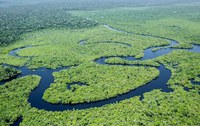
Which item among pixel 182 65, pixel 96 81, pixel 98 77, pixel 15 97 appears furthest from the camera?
pixel 182 65

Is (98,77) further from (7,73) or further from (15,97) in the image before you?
(7,73)

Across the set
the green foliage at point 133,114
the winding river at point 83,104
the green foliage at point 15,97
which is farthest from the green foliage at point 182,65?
the green foliage at point 15,97

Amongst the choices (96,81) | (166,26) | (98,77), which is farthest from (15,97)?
(166,26)

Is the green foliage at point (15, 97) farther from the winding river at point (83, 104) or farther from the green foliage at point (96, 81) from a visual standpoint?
the green foliage at point (96, 81)

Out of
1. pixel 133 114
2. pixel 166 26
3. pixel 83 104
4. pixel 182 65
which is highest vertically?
pixel 166 26

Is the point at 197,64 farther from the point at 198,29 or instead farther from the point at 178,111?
the point at 198,29

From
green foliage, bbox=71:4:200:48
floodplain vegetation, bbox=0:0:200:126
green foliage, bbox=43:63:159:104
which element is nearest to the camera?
floodplain vegetation, bbox=0:0:200:126

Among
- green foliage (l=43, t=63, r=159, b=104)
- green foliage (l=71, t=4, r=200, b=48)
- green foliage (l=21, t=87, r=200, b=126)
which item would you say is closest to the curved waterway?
green foliage (l=43, t=63, r=159, b=104)

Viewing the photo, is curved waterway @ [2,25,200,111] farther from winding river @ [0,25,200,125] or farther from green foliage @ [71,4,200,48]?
green foliage @ [71,4,200,48]

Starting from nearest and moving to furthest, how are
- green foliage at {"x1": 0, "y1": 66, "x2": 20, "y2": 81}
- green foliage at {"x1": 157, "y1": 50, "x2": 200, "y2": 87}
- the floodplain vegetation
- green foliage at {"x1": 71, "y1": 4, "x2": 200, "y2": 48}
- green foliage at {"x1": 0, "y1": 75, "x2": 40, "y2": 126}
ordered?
the floodplain vegetation
green foliage at {"x1": 0, "y1": 75, "x2": 40, "y2": 126}
green foliage at {"x1": 157, "y1": 50, "x2": 200, "y2": 87}
green foliage at {"x1": 0, "y1": 66, "x2": 20, "y2": 81}
green foliage at {"x1": 71, "y1": 4, "x2": 200, "y2": 48}
